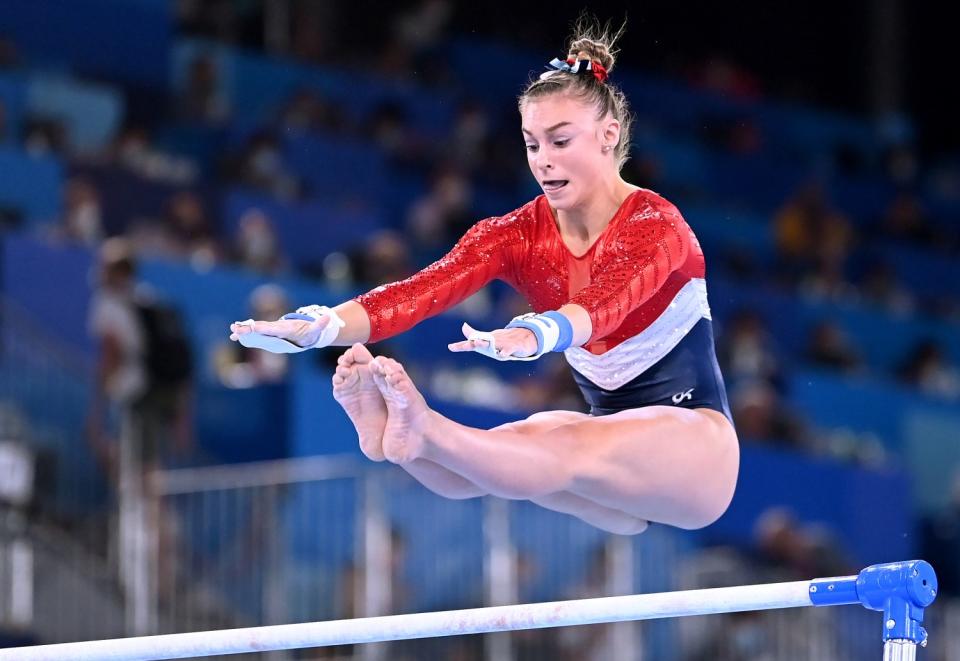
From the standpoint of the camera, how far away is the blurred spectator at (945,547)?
34.9 feet

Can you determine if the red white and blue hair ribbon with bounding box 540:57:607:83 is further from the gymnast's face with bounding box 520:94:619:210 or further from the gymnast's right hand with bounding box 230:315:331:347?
the gymnast's right hand with bounding box 230:315:331:347

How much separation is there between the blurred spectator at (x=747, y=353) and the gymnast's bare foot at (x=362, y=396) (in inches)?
239

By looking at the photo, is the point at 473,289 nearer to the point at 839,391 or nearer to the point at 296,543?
the point at 296,543

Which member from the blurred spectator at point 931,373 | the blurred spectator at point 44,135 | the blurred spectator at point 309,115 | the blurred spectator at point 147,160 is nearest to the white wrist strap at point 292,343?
the blurred spectator at point 147,160

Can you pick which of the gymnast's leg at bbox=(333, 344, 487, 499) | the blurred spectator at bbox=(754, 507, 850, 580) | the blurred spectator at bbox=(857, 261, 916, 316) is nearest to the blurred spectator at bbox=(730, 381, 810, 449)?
the blurred spectator at bbox=(754, 507, 850, 580)

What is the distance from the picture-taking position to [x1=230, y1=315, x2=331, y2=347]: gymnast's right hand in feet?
13.8

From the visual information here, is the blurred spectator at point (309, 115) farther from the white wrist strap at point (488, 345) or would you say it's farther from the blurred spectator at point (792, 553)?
the white wrist strap at point (488, 345)


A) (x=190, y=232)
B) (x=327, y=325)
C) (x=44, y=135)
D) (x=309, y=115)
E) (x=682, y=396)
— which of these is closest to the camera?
(x=327, y=325)

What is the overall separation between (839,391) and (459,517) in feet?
13.5

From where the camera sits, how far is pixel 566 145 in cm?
461

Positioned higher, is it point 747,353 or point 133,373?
→ point 747,353

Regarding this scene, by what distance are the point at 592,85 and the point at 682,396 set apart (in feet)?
3.22

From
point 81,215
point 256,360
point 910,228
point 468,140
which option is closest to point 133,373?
point 256,360

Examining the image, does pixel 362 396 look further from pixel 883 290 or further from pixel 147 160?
pixel 883 290
